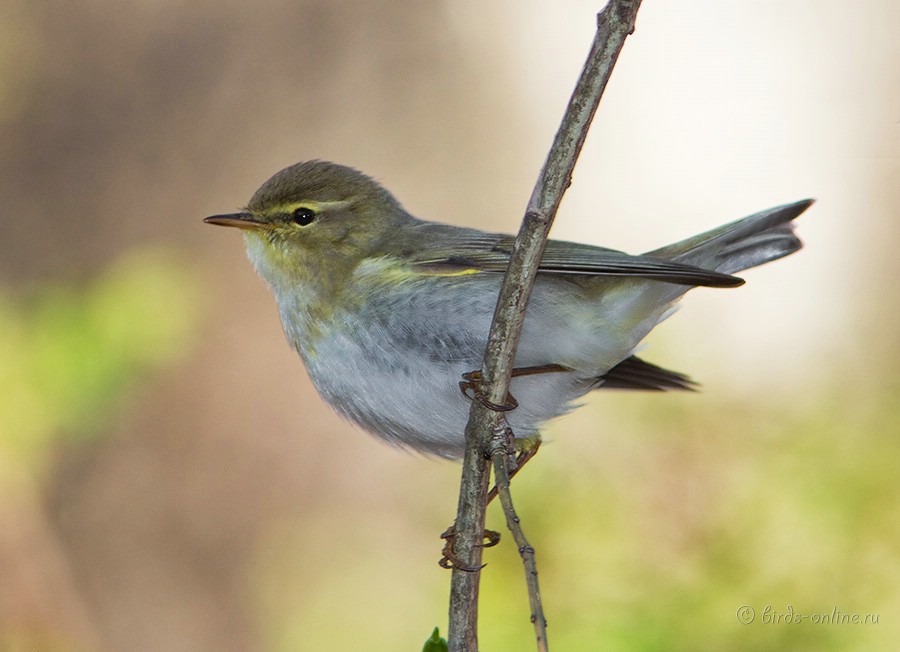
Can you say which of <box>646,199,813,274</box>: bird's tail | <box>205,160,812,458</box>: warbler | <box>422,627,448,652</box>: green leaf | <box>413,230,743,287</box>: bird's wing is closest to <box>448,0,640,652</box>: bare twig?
<box>422,627,448,652</box>: green leaf

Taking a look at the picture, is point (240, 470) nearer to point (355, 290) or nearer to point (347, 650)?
point (347, 650)

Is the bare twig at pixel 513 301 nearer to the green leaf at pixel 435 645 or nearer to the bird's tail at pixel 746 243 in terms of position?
the green leaf at pixel 435 645

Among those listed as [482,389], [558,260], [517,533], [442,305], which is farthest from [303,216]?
[517,533]

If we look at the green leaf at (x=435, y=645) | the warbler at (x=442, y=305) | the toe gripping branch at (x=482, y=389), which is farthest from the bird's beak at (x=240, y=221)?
the green leaf at (x=435, y=645)

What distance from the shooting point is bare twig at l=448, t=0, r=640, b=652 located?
175 centimetres

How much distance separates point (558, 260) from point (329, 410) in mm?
3080

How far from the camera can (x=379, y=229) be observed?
3.12 meters

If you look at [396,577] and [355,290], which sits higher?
[355,290]

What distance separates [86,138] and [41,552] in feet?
7.49

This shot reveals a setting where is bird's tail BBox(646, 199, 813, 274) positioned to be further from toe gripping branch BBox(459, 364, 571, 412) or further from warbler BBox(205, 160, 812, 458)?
toe gripping branch BBox(459, 364, 571, 412)

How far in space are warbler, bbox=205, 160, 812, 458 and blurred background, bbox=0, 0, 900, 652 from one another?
0.35 m

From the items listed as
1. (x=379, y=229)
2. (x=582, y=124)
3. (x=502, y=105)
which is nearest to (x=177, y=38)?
(x=502, y=105)

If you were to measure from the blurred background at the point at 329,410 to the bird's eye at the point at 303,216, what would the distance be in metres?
0.93

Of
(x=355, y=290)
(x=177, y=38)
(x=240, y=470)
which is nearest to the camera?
(x=355, y=290)
